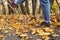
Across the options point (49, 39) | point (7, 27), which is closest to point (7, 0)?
point (7, 27)

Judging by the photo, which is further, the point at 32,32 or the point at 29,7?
the point at 29,7

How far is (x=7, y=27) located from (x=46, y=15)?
1.16m

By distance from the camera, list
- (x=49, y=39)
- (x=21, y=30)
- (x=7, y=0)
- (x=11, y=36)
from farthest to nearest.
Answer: (x=7, y=0), (x=21, y=30), (x=11, y=36), (x=49, y=39)

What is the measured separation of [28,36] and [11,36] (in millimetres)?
385

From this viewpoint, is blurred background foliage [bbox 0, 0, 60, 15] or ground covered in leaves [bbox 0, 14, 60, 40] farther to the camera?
blurred background foliage [bbox 0, 0, 60, 15]

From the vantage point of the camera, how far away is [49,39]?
4.48 metres

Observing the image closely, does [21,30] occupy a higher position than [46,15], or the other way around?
[46,15]

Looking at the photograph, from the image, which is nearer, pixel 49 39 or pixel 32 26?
pixel 49 39

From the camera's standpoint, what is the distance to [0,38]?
4.74 metres

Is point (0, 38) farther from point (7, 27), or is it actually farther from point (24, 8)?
point (24, 8)

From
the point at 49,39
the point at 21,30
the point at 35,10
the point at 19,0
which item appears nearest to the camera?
the point at 49,39

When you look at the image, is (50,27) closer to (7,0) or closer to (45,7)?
(45,7)

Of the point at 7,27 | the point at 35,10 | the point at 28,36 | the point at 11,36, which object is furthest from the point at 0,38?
the point at 35,10

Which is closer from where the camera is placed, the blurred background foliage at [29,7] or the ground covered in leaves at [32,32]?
the ground covered in leaves at [32,32]
